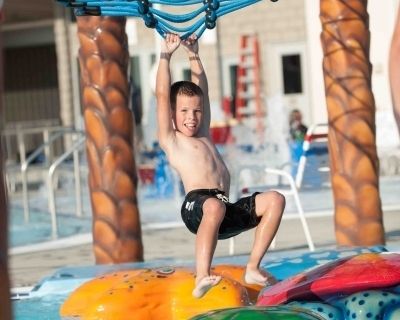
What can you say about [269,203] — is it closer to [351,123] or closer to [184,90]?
[184,90]

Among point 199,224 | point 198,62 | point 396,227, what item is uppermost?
point 198,62

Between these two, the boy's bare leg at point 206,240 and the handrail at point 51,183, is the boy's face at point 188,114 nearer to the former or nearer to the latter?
the boy's bare leg at point 206,240

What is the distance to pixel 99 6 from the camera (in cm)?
572

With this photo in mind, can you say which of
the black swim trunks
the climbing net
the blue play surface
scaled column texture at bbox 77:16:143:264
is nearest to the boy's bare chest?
the black swim trunks

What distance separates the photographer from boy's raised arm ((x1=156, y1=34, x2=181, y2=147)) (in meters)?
5.17

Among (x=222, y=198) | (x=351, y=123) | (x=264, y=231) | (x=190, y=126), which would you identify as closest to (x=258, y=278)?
(x=264, y=231)

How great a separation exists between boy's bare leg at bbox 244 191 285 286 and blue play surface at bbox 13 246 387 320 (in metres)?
0.83

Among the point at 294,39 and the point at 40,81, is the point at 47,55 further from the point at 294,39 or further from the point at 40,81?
the point at 294,39

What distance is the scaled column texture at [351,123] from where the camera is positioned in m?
7.19

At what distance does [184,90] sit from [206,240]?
0.82 metres

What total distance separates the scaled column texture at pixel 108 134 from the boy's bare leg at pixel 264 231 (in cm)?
253

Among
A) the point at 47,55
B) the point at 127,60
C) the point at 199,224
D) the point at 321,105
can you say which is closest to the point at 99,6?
the point at 199,224

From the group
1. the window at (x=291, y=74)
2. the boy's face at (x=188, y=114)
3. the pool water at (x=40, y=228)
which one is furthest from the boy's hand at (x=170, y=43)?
the window at (x=291, y=74)

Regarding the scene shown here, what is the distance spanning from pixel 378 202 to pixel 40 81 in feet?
59.5
